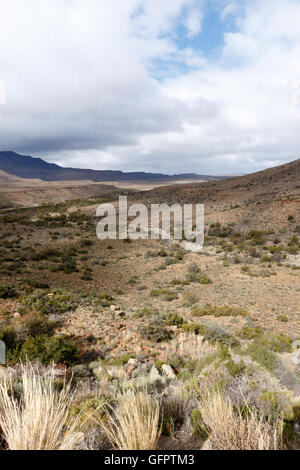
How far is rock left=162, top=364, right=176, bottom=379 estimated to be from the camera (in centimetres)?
517

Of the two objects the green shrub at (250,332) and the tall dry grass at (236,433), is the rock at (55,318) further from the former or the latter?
the tall dry grass at (236,433)

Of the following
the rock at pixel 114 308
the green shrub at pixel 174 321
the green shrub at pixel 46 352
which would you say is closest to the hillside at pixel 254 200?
the green shrub at pixel 174 321

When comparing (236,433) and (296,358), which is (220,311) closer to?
(296,358)

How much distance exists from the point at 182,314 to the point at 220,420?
7.14m

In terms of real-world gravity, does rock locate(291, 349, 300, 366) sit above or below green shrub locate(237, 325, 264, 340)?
above

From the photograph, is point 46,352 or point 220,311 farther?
point 220,311

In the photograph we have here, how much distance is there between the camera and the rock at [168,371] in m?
5.17

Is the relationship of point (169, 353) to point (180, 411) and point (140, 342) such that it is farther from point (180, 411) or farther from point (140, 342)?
point (180, 411)

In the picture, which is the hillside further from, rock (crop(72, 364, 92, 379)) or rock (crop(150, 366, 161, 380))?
rock (crop(72, 364, 92, 379))

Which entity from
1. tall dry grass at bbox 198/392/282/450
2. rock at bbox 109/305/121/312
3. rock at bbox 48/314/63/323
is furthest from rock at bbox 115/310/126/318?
tall dry grass at bbox 198/392/282/450

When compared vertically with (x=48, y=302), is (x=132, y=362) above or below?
below

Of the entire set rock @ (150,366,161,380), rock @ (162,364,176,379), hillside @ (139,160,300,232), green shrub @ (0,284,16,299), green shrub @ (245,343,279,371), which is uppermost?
hillside @ (139,160,300,232)

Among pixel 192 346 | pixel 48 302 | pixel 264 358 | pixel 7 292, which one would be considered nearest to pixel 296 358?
pixel 264 358

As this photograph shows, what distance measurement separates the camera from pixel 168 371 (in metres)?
5.34
